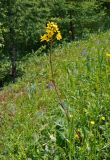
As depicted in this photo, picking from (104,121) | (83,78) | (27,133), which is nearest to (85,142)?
(104,121)

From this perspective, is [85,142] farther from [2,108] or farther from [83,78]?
[2,108]

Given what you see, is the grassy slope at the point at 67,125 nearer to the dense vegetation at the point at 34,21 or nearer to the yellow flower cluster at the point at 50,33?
the yellow flower cluster at the point at 50,33

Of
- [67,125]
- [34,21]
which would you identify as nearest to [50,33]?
[67,125]

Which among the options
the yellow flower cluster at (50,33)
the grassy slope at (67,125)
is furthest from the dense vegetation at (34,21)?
the yellow flower cluster at (50,33)

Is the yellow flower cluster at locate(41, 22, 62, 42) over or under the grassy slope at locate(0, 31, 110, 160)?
over

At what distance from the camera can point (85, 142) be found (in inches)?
166

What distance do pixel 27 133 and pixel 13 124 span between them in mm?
1193

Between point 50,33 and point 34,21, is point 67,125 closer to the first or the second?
point 50,33

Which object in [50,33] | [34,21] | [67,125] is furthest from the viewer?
[34,21]

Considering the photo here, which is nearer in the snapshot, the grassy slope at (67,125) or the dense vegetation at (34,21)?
the grassy slope at (67,125)

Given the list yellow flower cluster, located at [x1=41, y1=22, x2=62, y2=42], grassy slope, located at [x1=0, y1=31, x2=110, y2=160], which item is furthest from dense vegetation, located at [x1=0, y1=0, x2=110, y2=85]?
Result: yellow flower cluster, located at [x1=41, y1=22, x2=62, y2=42]

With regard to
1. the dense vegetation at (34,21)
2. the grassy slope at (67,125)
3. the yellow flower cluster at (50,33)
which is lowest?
the dense vegetation at (34,21)

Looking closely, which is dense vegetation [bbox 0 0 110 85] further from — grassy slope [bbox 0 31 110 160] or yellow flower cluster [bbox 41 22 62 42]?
yellow flower cluster [bbox 41 22 62 42]

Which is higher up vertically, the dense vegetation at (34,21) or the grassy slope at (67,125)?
the grassy slope at (67,125)
